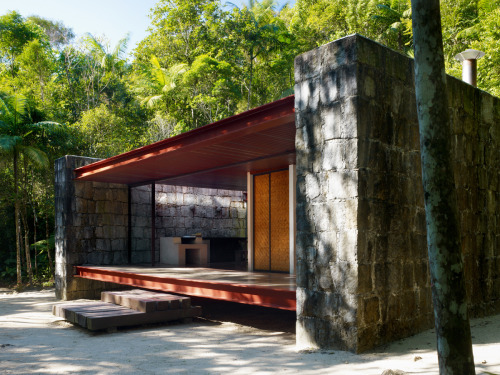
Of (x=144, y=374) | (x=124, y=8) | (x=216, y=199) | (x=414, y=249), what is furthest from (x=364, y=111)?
(x=124, y=8)

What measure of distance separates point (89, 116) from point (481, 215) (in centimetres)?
1619

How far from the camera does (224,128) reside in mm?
7293

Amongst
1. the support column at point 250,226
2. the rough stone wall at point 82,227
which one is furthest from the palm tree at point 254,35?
the support column at point 250,226

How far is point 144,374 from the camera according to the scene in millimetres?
5039

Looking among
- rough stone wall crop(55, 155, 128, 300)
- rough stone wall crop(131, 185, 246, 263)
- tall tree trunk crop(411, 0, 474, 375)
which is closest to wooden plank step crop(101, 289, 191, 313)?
rough stone wall crop(55, 155, 128, 300)

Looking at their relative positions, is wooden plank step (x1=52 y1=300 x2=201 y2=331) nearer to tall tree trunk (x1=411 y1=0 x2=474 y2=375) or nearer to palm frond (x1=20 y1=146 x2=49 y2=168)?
tall tree trunk (x1=411 y1=0 x2=474 y2=375)

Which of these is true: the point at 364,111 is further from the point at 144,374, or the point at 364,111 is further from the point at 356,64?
the point at 144,374

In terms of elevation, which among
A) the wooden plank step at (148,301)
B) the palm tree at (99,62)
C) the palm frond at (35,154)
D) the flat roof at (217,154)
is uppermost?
the palm tree at (99,62)

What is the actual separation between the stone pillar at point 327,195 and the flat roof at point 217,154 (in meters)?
0.53

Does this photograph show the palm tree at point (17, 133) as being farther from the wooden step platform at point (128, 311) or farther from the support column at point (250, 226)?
the support column at point (250, 226)

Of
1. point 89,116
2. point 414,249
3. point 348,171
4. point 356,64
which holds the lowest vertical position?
point 414,249

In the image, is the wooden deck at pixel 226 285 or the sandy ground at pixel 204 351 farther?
the wooden deck at pixel 226 285

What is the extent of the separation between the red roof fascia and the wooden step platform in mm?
2643

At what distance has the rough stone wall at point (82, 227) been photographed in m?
11.9
